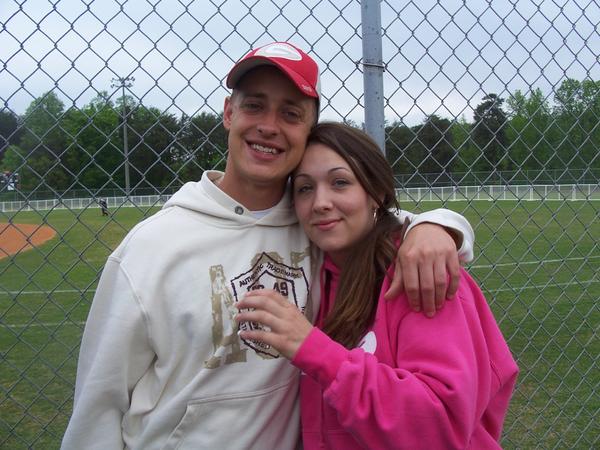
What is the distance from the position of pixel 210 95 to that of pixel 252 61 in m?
0.44

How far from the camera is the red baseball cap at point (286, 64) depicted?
1663 mm

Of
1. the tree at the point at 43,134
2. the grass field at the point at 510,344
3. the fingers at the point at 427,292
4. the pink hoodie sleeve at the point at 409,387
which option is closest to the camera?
the pink hoodie sleeve at the point at 409,387

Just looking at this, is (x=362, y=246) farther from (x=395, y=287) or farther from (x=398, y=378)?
(x=398, y=378)

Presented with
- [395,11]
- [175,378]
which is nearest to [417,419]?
[175,378]

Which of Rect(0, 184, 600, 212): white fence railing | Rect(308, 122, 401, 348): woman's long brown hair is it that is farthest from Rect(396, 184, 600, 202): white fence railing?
Rect(308, 122, 401, 348): woman's long brown hair

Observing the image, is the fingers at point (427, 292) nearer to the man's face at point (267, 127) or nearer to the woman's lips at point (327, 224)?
the woman's lips at point (327, 224)

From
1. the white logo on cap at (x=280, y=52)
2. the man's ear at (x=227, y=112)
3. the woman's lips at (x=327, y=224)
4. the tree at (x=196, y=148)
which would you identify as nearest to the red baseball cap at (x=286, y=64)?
the white logo on cap at (x=280, y=52)

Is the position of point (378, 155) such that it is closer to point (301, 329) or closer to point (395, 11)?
point (301, 329)

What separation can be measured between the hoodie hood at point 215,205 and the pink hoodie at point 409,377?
0.49 metres

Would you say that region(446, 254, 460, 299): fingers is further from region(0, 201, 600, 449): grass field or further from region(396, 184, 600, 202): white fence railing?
region(0, 201, 600, 449): grass field

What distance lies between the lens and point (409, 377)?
133cm

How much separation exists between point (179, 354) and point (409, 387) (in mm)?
644

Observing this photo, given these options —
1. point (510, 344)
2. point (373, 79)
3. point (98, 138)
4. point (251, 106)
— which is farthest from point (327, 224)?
point (510, 344)

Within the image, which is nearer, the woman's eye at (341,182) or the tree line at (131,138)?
the woman's eye at (341,182)
